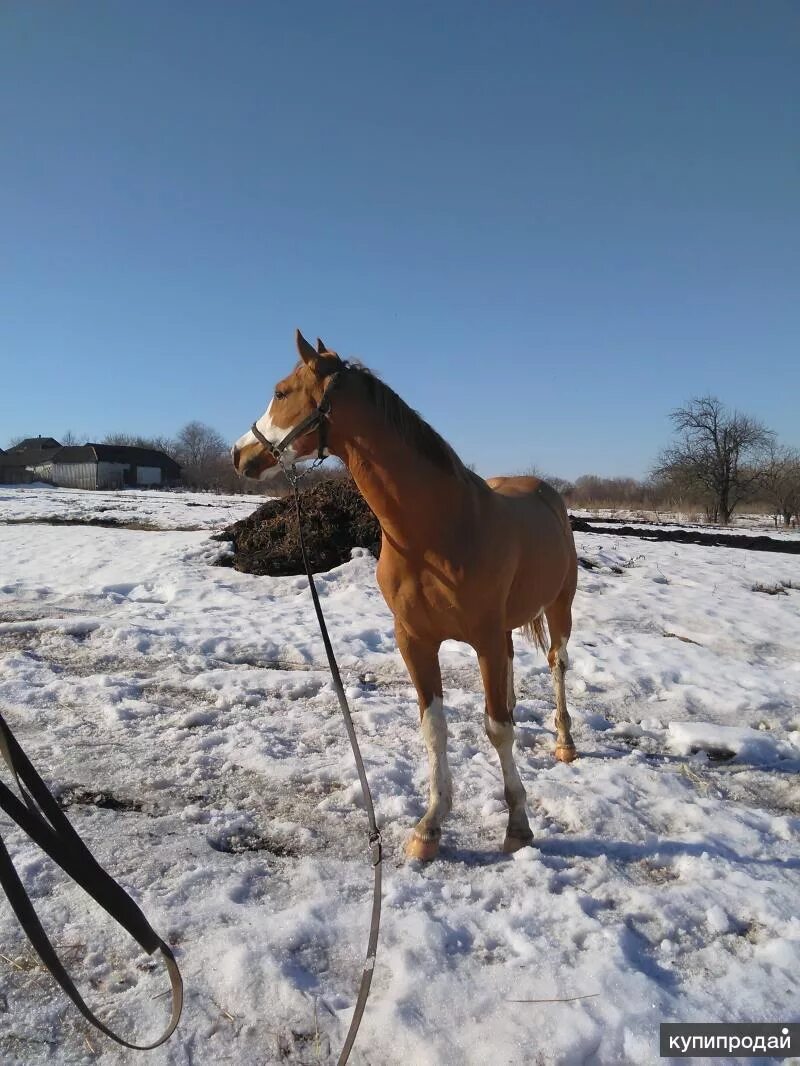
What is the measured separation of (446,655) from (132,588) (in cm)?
481

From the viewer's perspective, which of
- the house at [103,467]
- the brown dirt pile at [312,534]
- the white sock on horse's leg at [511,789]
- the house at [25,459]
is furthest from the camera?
the house at [25,459]

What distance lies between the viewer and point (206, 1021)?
6.07ft

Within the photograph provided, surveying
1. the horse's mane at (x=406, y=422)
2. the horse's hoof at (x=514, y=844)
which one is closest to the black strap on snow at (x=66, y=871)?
the horse's hoof at (x=514, y=844)

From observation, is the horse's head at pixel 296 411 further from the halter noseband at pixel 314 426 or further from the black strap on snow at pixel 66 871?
the black strap on snow at pixel 66 871

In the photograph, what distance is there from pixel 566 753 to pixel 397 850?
1498 millimetres

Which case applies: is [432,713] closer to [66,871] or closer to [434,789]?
[434,789]

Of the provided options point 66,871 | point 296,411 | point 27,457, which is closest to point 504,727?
point 296,411

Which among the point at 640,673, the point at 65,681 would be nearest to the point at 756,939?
the point at 640,673

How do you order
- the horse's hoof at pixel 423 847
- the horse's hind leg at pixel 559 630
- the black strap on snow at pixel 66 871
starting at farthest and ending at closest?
1. the horse's hind leg at pixel 559 630
2. the horse's hoof at pixel 423 847
3. the black strap on snow at pixel 66 871

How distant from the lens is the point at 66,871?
138 cm

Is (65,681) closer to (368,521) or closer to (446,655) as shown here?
(446,655)

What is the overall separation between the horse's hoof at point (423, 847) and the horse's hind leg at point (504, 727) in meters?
0.35

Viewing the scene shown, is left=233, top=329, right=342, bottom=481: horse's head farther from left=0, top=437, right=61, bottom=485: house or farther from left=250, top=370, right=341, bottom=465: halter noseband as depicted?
left=0, top=437, right=61, bottom=485: house

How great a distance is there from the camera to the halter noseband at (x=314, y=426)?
2.66 m
